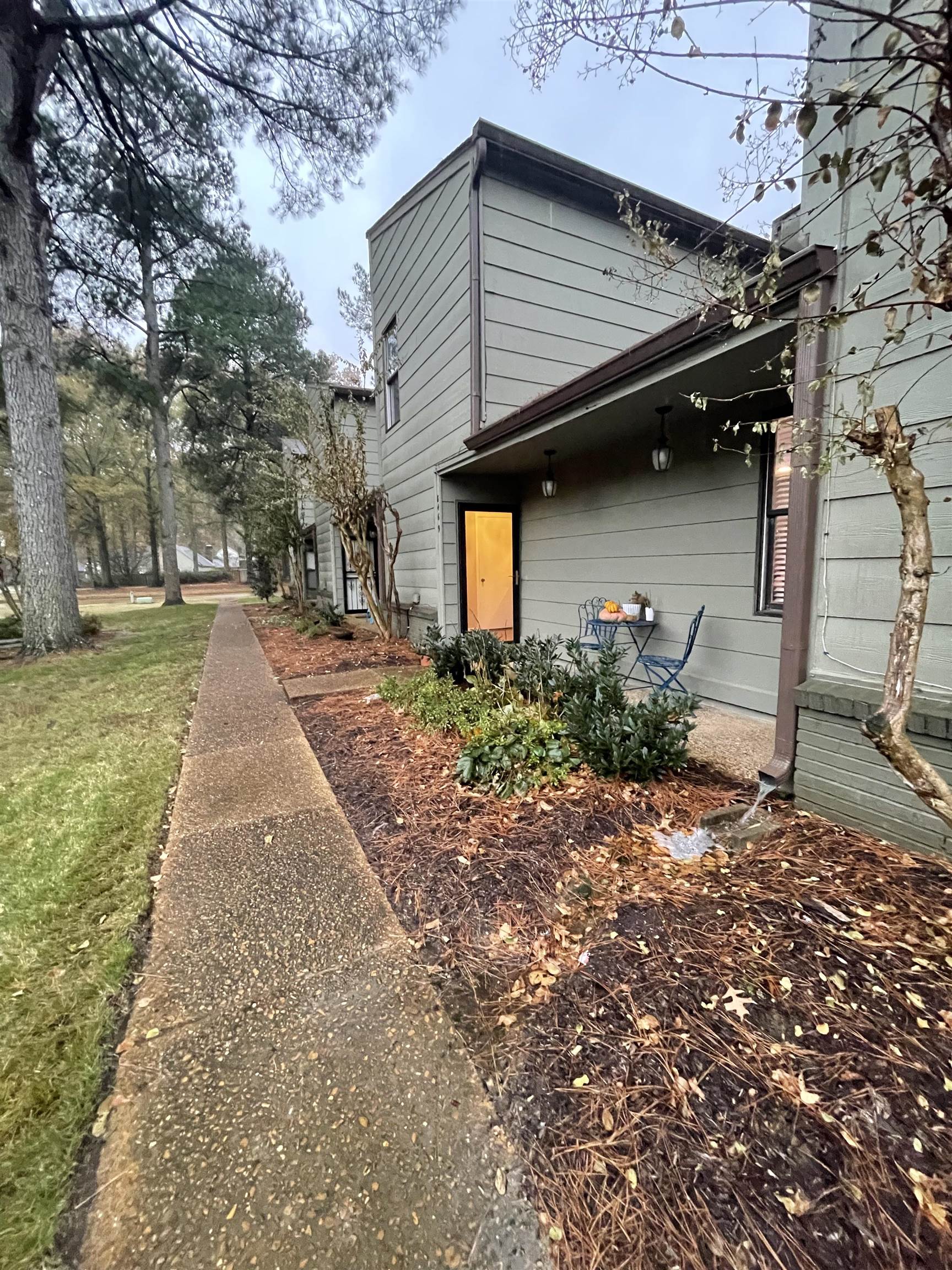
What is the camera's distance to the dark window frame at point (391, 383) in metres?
7.60

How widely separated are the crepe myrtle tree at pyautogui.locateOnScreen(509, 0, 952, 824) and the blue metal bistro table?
8.72 ft

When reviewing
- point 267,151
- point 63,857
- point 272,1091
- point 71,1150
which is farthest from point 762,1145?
point 267,151

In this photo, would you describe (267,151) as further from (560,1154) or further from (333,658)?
(560,1154)

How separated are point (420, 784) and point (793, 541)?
2.31 meters

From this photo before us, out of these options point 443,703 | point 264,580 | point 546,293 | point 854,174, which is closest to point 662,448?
point 854,174

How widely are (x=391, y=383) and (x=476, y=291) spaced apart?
3208 mm

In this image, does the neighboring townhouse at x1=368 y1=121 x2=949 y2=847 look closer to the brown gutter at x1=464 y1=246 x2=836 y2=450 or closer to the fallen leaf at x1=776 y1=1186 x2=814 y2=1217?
the brown gutter at x1=464 y1=246 x2=836 y2=450

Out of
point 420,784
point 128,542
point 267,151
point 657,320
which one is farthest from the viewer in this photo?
point 128,542

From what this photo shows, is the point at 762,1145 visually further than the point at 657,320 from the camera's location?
No

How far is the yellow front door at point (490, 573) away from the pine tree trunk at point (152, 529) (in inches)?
997

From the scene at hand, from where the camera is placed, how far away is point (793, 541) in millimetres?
2385

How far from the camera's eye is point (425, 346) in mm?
6535

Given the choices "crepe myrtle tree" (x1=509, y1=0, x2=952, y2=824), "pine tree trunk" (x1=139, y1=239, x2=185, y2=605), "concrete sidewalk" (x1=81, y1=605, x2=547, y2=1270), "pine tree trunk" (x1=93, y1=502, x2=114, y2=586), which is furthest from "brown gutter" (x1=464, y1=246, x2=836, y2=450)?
"pine tree trunk" (x1=93, y1=502, x2=114, y2=586)

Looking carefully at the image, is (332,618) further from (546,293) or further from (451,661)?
(546,293)
